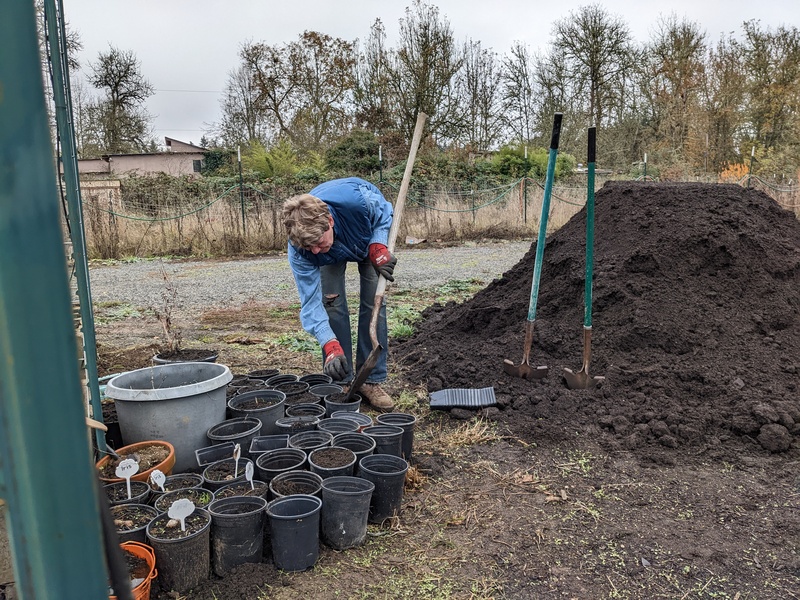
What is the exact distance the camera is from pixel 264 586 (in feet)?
6.97

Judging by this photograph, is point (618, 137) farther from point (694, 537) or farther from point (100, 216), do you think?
point (694, 537)

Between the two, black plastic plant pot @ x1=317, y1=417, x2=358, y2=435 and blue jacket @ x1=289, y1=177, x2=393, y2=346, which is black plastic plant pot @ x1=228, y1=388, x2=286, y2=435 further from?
blue jacket @ x1=289, y1=177, x2=393, y2=346

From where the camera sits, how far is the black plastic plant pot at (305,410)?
3348 millimetres

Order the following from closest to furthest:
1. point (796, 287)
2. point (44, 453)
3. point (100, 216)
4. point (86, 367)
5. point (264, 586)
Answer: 1. point (44, 453)
2. point (264, 586)
3. point (86, 367)
4. point (796, 287)
5. point (100, 216)

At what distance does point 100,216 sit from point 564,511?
13.0 meters

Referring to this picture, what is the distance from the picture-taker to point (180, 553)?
207cm

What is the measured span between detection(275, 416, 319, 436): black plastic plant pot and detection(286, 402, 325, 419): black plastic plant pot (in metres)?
0.20

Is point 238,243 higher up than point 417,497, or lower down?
higher up

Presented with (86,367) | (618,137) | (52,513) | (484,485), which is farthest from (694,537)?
(618,137)

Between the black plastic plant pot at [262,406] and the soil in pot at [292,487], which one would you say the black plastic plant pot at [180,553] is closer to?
the soil in pot at [292,487]

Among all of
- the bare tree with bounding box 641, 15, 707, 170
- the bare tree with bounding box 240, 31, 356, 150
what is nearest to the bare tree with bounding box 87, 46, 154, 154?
the bare tree with bounding box 240, 31, 356, 150

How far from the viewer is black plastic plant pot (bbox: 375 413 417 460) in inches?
121

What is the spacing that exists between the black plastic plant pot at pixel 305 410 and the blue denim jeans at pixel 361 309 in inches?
24.0

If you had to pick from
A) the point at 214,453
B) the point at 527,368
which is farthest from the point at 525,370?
the point at 214,453
